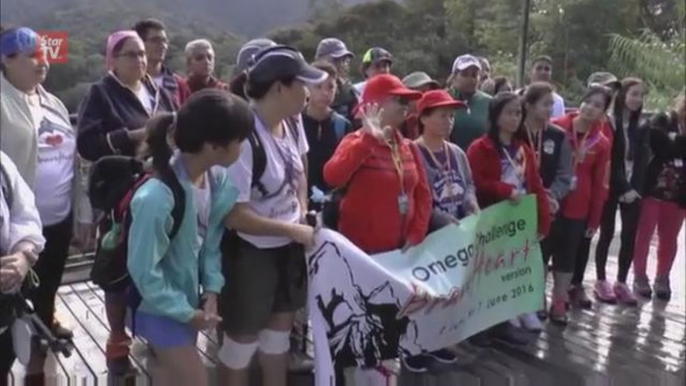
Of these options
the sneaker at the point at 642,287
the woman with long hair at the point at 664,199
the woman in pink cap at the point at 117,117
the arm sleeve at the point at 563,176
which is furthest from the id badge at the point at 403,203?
the sneaker at the point at 642,287

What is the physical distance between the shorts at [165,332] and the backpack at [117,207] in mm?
138

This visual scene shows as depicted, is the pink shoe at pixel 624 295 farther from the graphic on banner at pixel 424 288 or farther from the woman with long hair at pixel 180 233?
the woman with long hair at pixel 180 233

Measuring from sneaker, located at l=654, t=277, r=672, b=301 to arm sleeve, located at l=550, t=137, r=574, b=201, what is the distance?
1.52 metres

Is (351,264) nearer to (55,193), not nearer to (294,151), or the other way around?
(294,151)

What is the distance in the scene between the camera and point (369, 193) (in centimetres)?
404

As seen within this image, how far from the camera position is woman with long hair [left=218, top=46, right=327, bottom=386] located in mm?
3479

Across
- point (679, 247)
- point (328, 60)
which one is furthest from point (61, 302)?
point (679, 247)

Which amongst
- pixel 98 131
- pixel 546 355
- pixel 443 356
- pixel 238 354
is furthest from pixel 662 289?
pixel 98 131

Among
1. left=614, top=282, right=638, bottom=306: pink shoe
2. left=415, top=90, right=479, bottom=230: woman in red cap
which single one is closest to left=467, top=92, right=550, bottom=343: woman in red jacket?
left=415, top=90, right=479, bottom=230: woman in red cap

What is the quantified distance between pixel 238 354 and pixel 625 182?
3.35 m

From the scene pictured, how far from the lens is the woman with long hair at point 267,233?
3479mm

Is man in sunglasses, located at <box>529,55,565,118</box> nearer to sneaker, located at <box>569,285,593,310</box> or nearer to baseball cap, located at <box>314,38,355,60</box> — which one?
sneaker, located at <box>569,285,593,310</box>

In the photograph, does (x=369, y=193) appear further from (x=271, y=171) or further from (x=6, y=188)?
(x=6, y=188)

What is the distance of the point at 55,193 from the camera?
4.04 m
